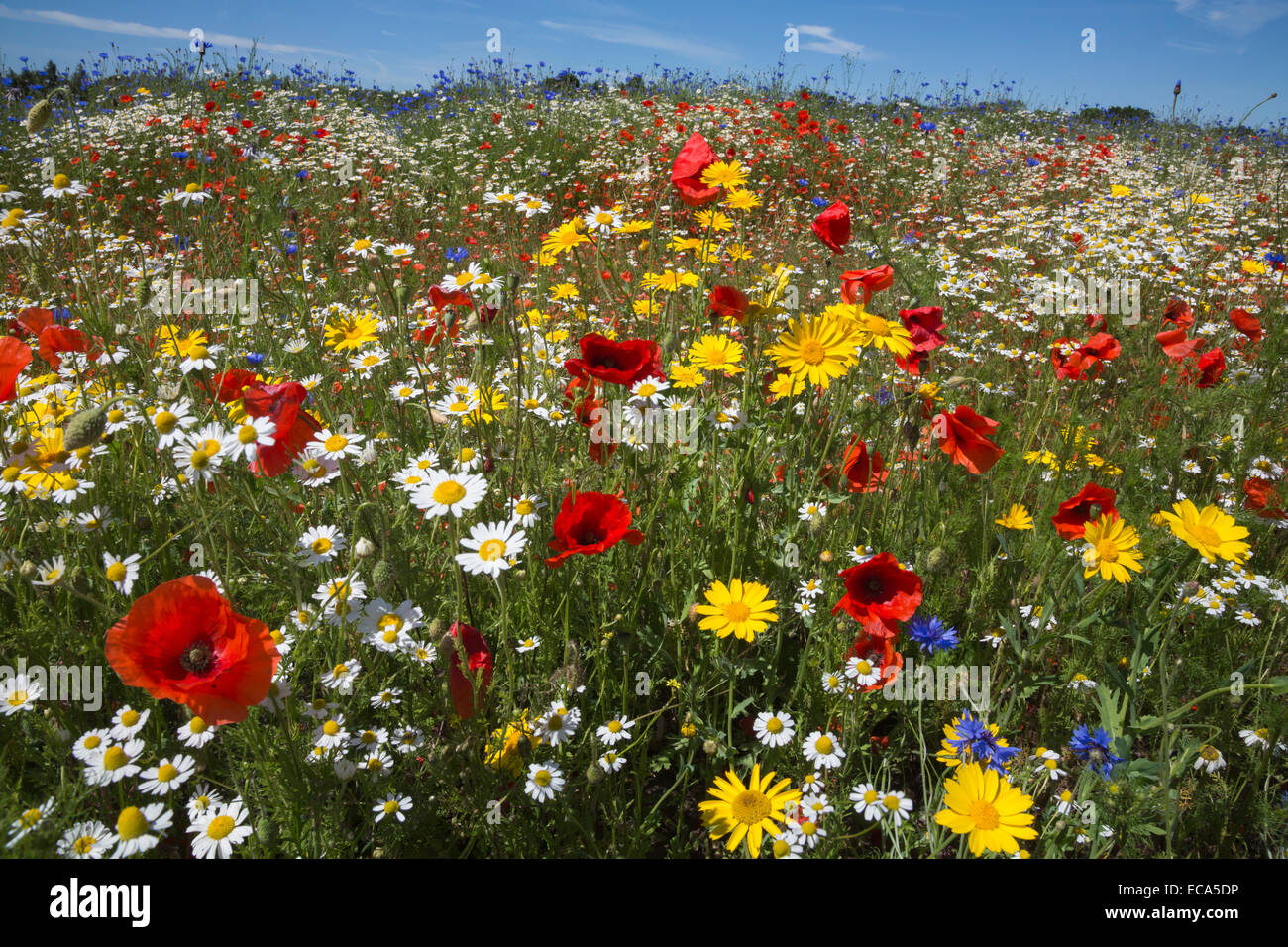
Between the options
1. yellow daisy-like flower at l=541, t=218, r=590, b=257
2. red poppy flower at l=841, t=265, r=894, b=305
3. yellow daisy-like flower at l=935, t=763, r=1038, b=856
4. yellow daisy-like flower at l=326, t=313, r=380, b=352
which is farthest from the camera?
yellow daisy-like flower at l=326, t=313, r=380, b=352

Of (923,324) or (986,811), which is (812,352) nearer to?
(923,324)

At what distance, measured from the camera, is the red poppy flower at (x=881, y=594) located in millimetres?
1395

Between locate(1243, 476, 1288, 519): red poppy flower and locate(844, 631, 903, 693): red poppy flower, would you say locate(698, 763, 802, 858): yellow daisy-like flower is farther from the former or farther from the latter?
locate(1243, 476, 1288, 519): red poppy flower

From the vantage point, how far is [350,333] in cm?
229

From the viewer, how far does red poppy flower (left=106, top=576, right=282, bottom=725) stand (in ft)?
3.27

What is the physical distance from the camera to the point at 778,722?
1466mm

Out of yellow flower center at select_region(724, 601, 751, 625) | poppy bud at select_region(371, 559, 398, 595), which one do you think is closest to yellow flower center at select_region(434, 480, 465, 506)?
poppy bud at select_region(371, 559, 398, 595)

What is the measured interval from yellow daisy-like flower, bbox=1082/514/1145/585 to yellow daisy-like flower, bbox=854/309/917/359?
0.57 metres

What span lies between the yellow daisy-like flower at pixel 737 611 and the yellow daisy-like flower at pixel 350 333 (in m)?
1.40

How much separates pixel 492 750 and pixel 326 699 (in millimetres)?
448

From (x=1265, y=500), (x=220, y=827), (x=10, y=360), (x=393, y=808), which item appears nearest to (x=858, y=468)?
(x=393, y=808)

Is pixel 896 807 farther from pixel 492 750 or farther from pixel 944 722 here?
pixel 492 750
